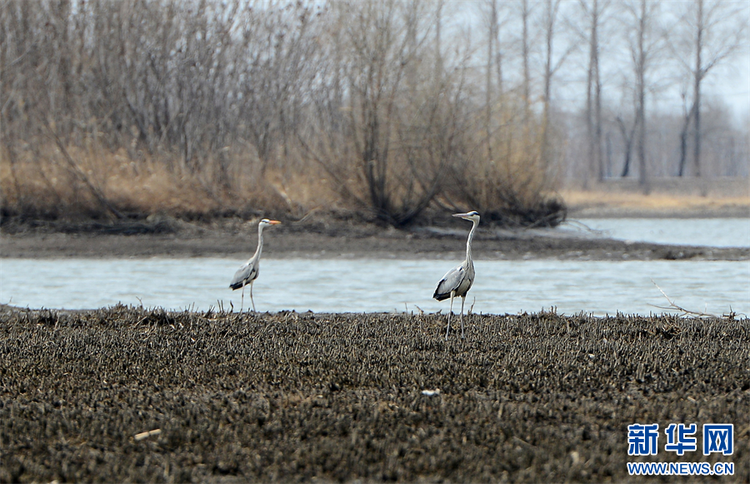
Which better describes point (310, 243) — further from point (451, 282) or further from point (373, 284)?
point (451, 282)

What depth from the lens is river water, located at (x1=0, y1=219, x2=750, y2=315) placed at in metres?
10.8

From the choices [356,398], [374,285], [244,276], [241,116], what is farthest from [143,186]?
[356,398]

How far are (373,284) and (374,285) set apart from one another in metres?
0.13

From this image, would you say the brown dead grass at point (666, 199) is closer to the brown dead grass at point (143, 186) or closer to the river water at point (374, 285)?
the brown dead grass at point (143, 186)

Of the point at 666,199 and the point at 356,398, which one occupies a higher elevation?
the point at 666,199

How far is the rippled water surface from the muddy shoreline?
0.97m

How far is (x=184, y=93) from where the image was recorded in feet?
83.0

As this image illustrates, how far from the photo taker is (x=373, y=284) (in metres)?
13.2

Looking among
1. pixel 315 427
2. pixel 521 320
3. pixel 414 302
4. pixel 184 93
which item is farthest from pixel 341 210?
pixel 315 427

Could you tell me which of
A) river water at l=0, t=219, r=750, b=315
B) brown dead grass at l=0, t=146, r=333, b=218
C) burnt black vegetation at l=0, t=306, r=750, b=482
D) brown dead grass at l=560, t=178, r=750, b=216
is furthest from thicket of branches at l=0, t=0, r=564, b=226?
burnt black vegetation at l=0, t=306, r=750, b=482

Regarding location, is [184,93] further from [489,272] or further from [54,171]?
[489,272]

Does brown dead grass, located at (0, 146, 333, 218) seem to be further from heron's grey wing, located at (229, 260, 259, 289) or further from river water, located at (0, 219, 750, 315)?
heron's grey wing, located at (229, 260, 259, 289)

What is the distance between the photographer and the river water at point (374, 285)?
35.4 ft

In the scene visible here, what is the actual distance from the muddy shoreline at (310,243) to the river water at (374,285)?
0.86 metres
